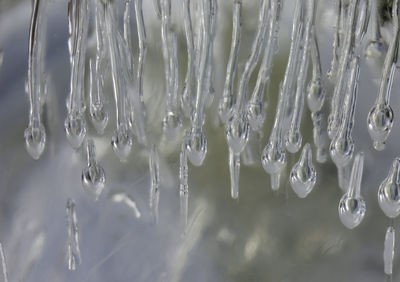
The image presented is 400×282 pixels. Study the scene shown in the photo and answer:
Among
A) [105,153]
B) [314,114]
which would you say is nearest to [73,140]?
[105,153]

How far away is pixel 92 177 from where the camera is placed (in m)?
0.47

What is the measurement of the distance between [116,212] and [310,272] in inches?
6.3

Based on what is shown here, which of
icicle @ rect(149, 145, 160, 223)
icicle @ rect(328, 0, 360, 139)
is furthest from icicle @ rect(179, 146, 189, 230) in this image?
icicle @ rect(328, 0, 360, 139)

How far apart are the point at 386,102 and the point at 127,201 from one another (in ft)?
0.72

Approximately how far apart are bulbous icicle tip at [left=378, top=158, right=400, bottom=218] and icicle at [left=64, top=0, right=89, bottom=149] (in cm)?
21

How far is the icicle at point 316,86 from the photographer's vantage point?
44 centimetres

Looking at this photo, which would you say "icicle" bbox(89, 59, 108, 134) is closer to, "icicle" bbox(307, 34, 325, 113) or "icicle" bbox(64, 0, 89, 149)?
"icicle" bbox(64, 0, 89, 149)

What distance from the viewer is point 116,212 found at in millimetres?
512

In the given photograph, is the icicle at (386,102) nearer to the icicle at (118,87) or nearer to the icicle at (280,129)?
the icicle at (280,129)

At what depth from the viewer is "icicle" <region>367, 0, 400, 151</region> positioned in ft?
1.30

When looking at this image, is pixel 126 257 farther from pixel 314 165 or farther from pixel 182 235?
pixel 314 165

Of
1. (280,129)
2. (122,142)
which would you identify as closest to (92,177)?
(122,142)

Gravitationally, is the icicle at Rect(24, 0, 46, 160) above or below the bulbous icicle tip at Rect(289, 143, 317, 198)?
above

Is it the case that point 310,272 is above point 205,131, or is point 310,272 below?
below
